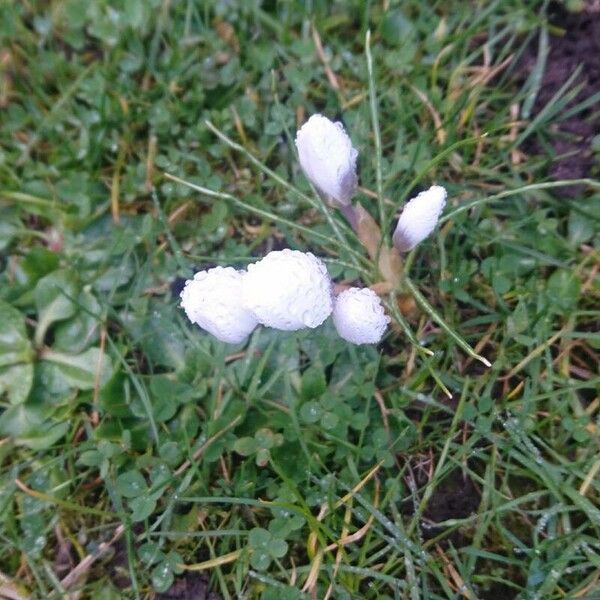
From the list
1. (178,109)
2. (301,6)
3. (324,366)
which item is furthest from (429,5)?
(324,366)

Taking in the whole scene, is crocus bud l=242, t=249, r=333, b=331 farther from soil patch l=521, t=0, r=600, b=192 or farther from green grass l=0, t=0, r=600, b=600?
soil patch l=521, t=0, r=600, b=192

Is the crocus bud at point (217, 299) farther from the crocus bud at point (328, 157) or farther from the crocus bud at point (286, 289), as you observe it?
the crocus bud at point (328, 157)

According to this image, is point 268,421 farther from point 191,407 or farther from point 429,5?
point 429,5

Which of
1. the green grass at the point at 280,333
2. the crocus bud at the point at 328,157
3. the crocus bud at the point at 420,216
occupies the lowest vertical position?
the green grass at the point at 280,333

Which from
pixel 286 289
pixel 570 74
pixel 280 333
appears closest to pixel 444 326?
pixel 286 289

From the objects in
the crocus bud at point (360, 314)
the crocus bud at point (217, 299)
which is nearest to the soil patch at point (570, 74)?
the crocus bud at point (360, 314)

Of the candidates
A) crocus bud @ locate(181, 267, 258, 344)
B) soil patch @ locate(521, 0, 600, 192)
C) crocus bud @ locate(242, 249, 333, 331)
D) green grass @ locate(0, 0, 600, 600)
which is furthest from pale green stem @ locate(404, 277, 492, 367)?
soil patch @ locate(521, 0, 600, 192)

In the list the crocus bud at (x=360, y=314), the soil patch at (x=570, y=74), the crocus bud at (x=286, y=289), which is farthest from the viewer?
the soil patch at (x=570, y=74)
